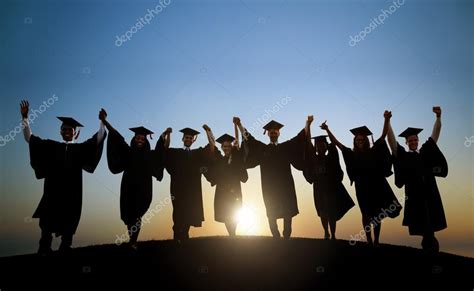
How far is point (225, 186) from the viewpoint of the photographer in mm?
9195

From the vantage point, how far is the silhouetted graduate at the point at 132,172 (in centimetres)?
746

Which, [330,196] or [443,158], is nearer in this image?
[443,158]

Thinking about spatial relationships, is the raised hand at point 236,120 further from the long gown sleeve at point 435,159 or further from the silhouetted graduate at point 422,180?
the long gown sleeve at point 435,159

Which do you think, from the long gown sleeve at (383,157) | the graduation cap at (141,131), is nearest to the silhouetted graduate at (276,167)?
the long gown sleeve at (383,157)

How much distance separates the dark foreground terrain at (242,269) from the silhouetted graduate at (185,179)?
862mm

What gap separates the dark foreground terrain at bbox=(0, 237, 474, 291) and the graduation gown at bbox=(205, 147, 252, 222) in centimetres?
165

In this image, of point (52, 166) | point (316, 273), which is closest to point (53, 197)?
point (52, 166)

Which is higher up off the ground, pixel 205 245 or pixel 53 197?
pixel 53 197

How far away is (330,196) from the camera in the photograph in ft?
29.2

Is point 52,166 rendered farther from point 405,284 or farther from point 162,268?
point 405,284

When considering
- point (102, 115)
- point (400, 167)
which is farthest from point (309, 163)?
point (102, 115)

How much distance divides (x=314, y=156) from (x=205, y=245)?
3.44m

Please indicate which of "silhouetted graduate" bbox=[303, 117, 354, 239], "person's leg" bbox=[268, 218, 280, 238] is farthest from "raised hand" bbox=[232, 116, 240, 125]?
"person's leg" bbox=[268, 218, 280, 238]

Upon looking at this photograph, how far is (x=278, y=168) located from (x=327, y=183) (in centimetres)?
150
